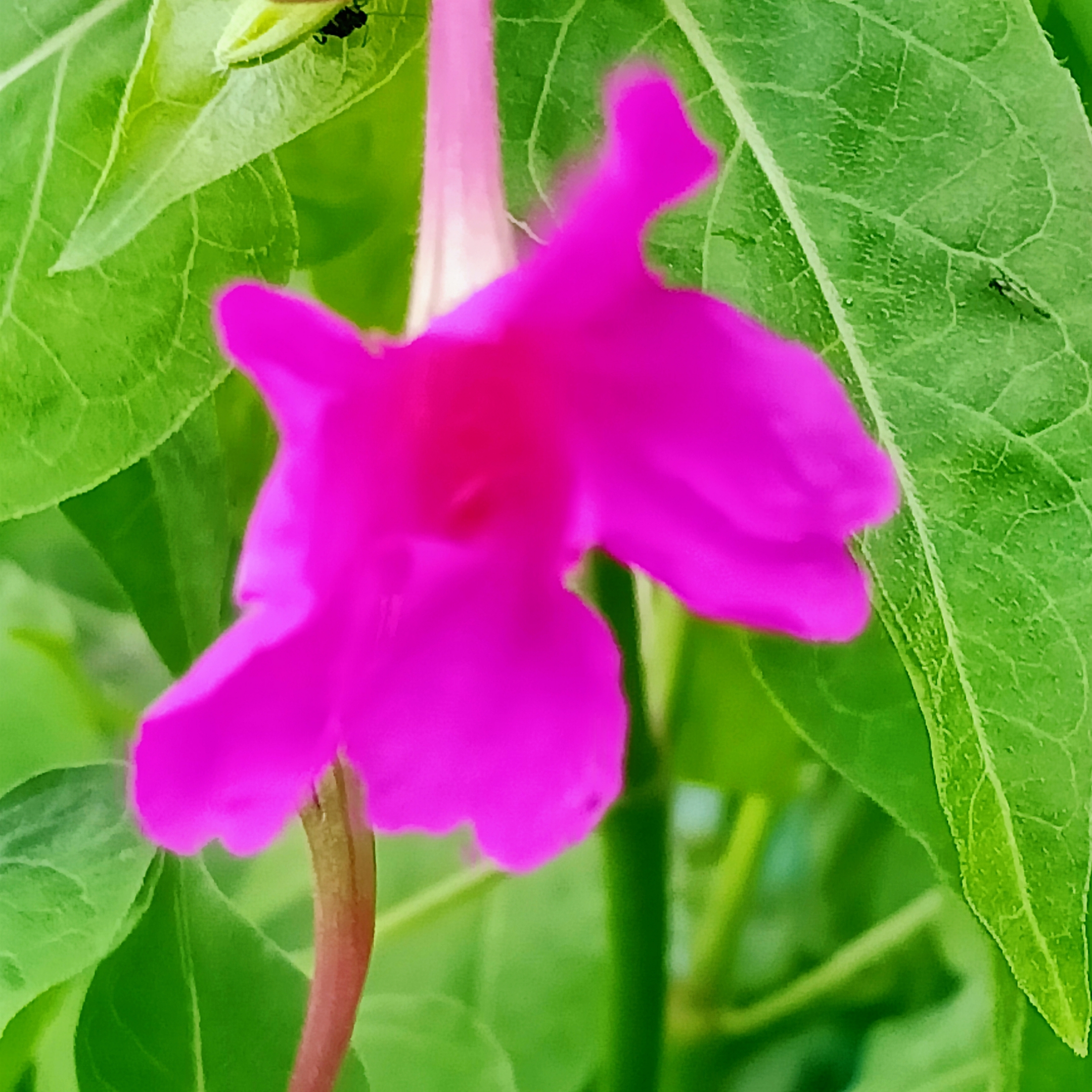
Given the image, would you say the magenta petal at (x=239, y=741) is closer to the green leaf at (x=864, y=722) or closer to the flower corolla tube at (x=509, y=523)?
the flower corolla tube at (x=509, y=523)

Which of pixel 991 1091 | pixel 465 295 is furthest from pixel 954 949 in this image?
pixel 465 295


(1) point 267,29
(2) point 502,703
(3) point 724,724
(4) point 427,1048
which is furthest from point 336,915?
(4) point 427,1048

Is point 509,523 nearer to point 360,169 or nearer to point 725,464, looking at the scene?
point 725,464

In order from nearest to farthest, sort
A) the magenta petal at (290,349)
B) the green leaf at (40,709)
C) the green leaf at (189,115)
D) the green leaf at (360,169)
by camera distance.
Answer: the magenta petal at (290,349), the green leaf at (189,115), the green leaf at (360,169), the green leaf at (40,709)

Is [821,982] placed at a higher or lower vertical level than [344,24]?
lower

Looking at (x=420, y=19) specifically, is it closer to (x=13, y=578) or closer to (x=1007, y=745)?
(x=1007, y=745)

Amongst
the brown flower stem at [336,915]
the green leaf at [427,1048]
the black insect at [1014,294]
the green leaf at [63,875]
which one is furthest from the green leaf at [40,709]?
the black insect at [1014,294]

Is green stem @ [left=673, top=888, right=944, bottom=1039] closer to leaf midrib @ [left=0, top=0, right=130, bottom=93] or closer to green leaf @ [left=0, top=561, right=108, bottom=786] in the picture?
green leaf @ [left=0, top=561, right=108, bottom=786]
